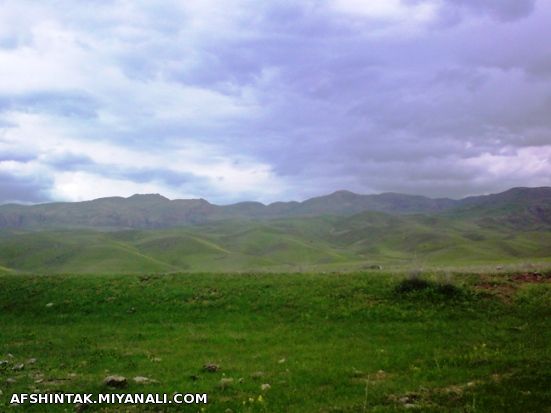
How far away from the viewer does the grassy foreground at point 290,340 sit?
13789mm

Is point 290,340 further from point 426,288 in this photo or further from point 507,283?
point 507,283

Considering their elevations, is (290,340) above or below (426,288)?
below

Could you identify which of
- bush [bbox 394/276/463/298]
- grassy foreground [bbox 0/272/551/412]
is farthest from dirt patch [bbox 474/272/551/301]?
bush [bbox 394/276/463/298]

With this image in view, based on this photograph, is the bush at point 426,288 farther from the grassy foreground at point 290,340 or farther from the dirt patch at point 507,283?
the dirt patch at point 507,283

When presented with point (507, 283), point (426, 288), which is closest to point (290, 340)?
point (426, 288)

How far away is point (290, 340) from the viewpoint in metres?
22.5

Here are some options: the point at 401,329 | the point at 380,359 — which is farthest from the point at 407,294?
the point at 380,359

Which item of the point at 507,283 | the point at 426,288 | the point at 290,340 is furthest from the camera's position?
the point at 507,283

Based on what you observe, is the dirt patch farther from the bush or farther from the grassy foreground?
the bush

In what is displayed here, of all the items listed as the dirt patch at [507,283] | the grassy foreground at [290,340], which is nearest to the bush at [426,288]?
the grassy foreground at [290,340]

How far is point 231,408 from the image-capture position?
13367 mm

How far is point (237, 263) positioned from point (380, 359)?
569 ft

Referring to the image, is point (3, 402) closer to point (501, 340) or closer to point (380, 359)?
point (380, 359)

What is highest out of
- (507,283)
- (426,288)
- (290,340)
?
(507,283)
